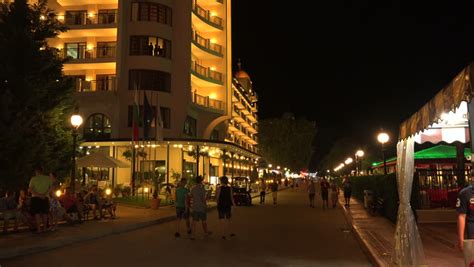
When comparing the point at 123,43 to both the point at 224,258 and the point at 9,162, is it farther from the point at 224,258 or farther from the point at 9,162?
the point at 224,258

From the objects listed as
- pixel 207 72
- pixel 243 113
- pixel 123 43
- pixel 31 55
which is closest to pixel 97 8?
pixel 123 43

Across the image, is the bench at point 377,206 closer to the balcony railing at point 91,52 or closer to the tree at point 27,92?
the tree at point 27,92

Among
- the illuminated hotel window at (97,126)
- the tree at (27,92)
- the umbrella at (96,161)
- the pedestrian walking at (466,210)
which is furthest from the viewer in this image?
the illuminated hotel window at (97,126)

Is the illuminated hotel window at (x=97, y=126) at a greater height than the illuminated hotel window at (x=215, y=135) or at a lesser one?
lesser

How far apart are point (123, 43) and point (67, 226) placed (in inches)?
1085

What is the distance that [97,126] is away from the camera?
42.5 metres

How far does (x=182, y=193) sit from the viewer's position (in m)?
15.2

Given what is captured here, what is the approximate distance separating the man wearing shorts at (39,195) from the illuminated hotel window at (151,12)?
98.9 feet

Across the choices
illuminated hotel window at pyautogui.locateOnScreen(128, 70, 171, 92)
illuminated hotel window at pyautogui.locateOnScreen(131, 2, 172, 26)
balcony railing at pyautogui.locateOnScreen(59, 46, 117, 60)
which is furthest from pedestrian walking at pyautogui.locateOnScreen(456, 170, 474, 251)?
balcony railing at pyautogui.locateOnScreen(59, 46, 117, 60)

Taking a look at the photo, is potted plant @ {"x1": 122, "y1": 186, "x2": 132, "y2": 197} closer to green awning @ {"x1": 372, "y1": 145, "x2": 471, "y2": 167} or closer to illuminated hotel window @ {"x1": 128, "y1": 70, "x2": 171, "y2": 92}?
illuminated hotel window @ {"x1": 128, "y1": 70, "x2": 171, "y2": 92}

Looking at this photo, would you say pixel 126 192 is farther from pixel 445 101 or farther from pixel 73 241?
pixel 445 101

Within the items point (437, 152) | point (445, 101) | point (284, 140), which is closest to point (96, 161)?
point (437, 152)

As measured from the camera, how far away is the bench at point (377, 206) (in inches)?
848

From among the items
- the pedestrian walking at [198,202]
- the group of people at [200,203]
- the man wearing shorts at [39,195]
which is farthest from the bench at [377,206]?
the man wearing shorts at [39,195]
